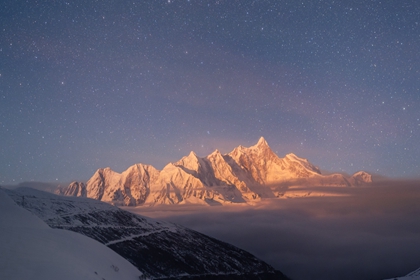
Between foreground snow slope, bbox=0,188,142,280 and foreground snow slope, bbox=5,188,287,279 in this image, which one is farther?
foreground snow slope, bbox=5,188,287,279

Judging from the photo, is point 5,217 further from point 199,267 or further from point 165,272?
point 199,267

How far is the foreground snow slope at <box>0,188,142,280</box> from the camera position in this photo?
119 ft

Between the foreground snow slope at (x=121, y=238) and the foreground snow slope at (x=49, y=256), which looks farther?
the foreground snow slope at (x=121, y=238)

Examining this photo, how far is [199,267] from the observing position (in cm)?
18588

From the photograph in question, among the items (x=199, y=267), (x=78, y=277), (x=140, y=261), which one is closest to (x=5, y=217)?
(x=78, y=277)

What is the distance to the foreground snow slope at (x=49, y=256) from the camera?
36.4 meters

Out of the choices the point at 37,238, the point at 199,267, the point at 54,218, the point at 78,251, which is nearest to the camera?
the point at 37,238

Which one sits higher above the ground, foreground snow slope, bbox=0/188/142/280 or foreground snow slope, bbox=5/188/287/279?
foreground snow slope, bbox=0/188/142/280

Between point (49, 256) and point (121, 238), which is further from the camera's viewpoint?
point (121, 238)

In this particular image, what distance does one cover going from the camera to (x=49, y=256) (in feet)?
136

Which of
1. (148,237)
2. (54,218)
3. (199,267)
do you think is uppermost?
(54,218)

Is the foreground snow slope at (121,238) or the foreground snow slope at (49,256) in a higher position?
the foreground snow slope at (49,256)

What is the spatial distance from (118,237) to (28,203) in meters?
45.0

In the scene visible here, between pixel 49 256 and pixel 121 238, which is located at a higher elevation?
pixel 49 256
